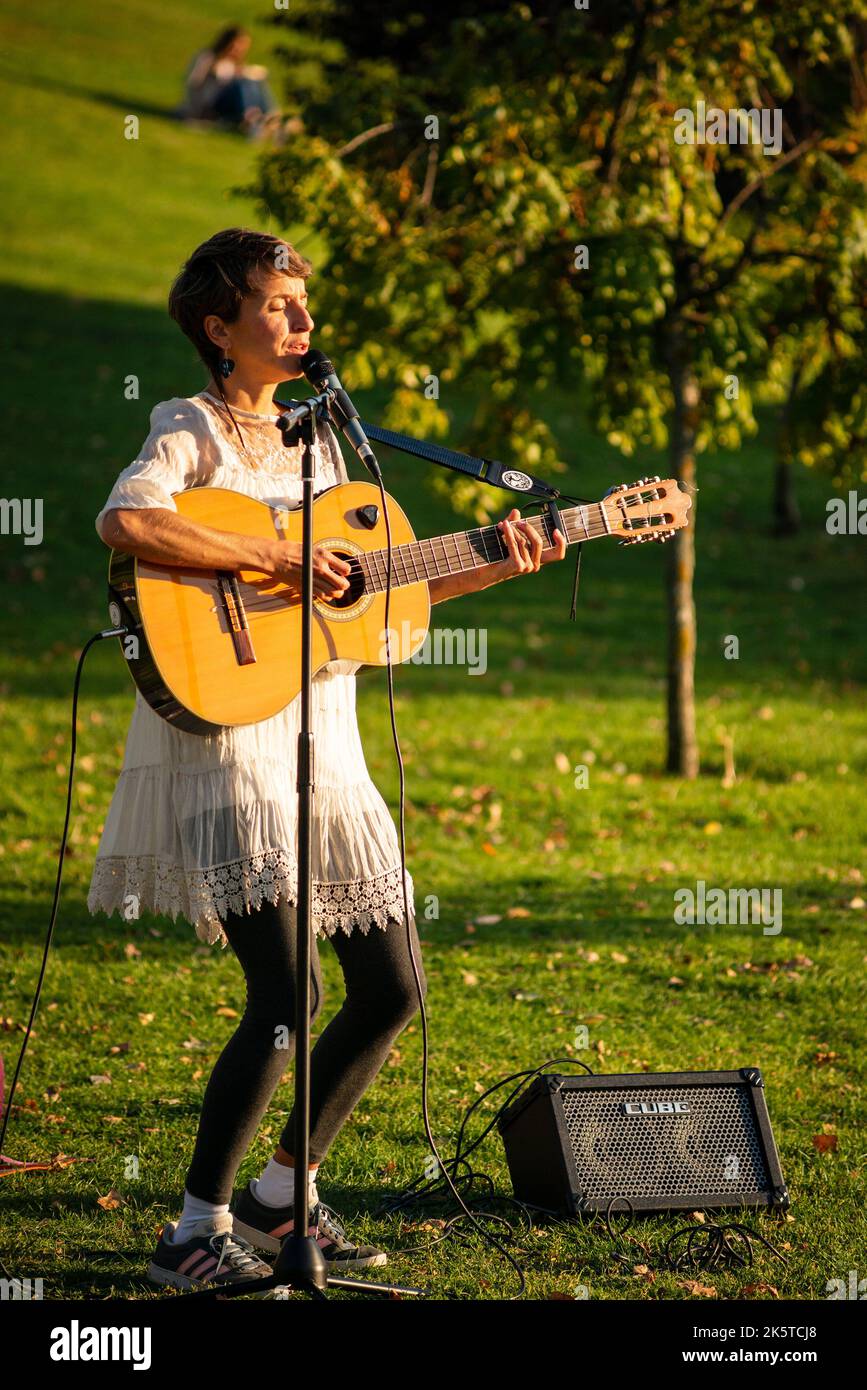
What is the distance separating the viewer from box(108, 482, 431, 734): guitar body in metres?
3.64

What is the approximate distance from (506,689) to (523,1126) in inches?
322

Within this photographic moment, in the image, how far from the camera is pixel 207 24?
1748 inches

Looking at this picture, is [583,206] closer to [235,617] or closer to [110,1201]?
[235,617]

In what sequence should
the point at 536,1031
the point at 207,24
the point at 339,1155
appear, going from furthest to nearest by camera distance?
the point at 207,24
the point at 536,1031
the point at 339,1155

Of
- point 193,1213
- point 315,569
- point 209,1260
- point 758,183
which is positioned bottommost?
point 209,1260

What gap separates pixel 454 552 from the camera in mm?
4086

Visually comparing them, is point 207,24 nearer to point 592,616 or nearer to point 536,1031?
→ point 592,616

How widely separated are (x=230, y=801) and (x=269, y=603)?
1.77 feet

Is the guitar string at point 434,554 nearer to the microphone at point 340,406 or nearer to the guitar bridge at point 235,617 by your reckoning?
the guitar bridge at point 235,617

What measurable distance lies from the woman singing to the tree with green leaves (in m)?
4.50

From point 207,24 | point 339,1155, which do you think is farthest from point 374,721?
point 207,24

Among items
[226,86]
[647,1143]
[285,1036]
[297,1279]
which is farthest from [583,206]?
[226,86]

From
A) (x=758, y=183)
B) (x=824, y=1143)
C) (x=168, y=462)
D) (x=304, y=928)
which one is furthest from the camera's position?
(x=758, y=183)

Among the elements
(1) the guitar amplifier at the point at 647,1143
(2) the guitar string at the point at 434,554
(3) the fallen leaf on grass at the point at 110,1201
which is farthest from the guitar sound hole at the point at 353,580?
(3) the fallen leaf on grass at the point at 110,1201
